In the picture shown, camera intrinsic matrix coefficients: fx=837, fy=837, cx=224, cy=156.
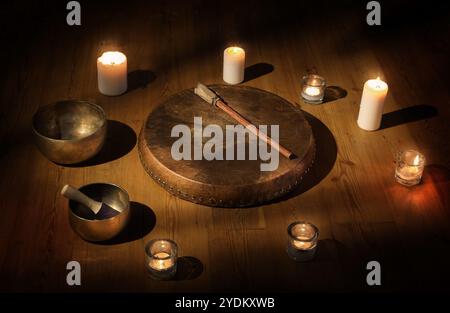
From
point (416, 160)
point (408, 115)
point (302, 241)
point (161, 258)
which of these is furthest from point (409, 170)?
point (161, 258)

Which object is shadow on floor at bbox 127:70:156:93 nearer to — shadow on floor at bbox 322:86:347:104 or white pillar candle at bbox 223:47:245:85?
white pillar candle at bbox 223:47:245:85

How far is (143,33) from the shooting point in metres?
3.84

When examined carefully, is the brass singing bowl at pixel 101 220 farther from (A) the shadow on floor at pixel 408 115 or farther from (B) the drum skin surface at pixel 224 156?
(A) the shadow on floor at pixel 408 115

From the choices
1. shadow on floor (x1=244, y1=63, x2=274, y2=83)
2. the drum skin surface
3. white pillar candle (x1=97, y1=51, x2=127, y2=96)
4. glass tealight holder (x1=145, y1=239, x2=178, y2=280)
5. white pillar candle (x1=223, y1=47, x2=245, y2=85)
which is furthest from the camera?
shadow on floor (x1=244, y1=63, x2=274, y2=83)

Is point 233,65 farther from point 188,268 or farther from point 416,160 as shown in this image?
point 188,268

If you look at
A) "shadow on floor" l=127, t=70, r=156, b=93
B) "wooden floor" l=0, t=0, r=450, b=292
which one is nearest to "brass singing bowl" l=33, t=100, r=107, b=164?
"wooden floor" l=0, t=0, r=450, b=292

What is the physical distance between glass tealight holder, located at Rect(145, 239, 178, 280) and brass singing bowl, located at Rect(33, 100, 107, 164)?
50 centimetres

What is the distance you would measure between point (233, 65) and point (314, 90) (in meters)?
0.35

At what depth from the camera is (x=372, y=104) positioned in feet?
10.6

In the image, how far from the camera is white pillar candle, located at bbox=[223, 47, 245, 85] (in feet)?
11.2

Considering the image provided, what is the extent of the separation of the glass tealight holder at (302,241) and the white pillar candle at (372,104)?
69 centimetres

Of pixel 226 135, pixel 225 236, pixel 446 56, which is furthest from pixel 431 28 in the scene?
pixel 225 236

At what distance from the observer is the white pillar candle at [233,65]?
3.42 metres

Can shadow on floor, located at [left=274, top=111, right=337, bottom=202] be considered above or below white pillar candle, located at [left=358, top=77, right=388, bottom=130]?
below
